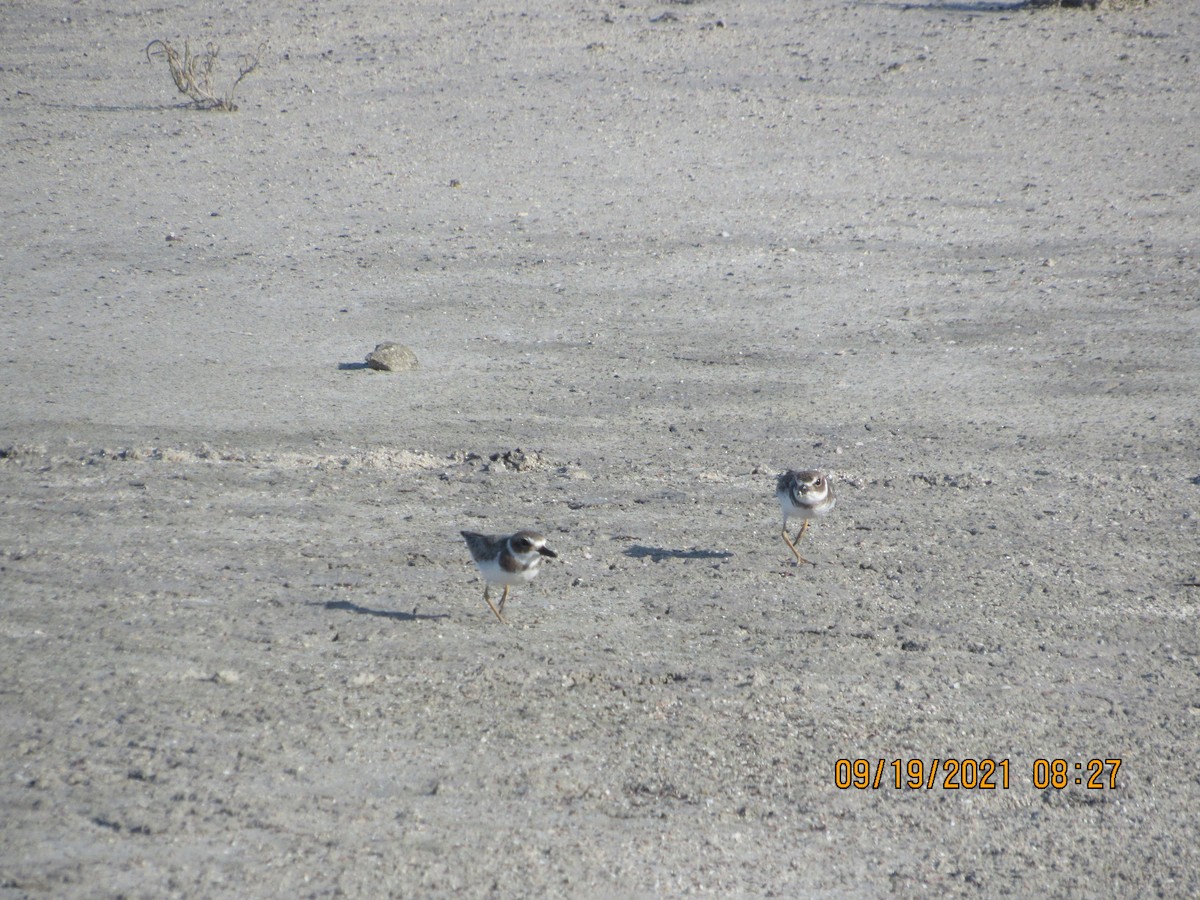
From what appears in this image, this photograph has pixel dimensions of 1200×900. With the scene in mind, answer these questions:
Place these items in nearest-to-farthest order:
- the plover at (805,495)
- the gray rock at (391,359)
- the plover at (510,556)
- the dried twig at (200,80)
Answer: the plover at (510,556), the plover at (805,495), the gray rock at (391,359), the dried twig at (200,80)

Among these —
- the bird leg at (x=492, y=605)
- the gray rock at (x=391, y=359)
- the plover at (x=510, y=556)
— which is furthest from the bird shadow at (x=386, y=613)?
the gray rock at (x=391, y=359)

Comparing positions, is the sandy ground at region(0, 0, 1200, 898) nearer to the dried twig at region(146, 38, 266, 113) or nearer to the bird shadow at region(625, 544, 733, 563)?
the bird shadow at region(625, 544, 733, 563)

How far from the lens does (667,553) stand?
645cm

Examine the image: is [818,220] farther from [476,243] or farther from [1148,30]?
[1148,30]

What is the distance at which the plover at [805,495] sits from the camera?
609 centimetres

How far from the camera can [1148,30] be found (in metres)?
17.5

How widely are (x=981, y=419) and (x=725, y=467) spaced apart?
2.08 m

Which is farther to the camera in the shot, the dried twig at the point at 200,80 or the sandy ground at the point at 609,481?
the dried twig at the point at 200,80

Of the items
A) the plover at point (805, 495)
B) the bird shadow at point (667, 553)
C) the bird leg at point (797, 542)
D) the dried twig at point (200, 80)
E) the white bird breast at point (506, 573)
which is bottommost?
the white bird breast at point (506, 573)

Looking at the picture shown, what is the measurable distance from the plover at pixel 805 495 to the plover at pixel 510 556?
1368 millimetres

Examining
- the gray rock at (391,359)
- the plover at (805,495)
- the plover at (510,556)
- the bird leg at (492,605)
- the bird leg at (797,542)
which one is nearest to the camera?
the plover at (510,556)

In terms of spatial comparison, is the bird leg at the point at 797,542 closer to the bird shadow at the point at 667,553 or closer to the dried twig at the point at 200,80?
the bird shadow at the point at 667,553

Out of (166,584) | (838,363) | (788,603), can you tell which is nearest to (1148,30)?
(838,363)

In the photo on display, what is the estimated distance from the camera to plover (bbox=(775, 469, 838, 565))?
20.0ft
